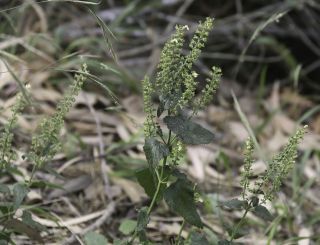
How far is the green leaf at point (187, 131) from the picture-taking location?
1546 millimetres

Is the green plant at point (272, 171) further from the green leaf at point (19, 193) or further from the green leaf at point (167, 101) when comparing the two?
the green leaf at point (19, 193)

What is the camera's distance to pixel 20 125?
289 centimetres

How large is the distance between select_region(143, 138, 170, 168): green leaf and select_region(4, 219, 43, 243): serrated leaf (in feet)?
1.40

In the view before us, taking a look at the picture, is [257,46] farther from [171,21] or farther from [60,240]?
[60,240]

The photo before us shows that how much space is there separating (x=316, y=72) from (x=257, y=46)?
0.45 metres

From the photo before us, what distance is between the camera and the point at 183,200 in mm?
1586

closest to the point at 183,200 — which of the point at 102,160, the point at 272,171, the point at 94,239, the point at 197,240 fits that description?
the point at 197,240

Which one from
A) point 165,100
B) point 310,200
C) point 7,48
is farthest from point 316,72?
point 165,100

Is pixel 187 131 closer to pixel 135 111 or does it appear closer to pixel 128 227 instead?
pixel 128 227

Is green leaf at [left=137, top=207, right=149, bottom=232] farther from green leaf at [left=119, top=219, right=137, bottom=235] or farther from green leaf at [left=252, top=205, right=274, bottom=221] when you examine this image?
green leaf at [left=119, top=219, right=137, bottom=235]

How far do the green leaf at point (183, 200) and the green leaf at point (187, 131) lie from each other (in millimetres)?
108

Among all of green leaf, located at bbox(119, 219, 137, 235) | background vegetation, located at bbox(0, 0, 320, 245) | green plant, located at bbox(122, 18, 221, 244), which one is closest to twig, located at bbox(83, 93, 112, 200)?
background vegetation, located at bbox(0, 0, 320, 245)

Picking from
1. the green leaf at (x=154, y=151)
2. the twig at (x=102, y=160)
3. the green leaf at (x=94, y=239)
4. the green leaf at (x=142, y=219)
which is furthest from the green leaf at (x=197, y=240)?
the twig at (x=102, y=160)

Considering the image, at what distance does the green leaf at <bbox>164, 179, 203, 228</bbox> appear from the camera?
157 centimetres
